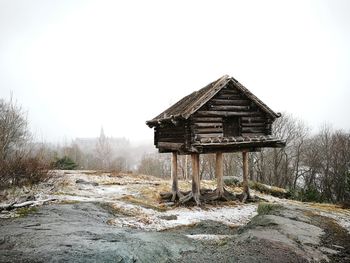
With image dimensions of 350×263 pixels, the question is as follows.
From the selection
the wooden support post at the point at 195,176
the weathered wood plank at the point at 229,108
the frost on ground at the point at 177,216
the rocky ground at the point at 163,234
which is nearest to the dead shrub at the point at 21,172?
the rocky ground at the point at 163,234

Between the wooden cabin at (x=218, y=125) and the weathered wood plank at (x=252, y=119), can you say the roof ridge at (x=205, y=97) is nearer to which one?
the wooden cabin at (x=218, y=125)

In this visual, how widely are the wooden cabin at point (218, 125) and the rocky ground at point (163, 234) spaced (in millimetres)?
2760

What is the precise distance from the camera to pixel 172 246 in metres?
7.20

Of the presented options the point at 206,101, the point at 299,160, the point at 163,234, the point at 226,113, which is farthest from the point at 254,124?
the point at 299,160

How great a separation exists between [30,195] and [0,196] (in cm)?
119

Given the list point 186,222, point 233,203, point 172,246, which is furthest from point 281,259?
point 233,203

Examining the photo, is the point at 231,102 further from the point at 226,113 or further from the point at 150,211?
the point at 150,211

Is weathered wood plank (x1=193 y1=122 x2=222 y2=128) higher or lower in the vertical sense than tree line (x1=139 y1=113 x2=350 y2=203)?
higher

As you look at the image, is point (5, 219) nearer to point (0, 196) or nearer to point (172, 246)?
point (0, 196)

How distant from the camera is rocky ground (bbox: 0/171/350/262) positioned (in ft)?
20.7

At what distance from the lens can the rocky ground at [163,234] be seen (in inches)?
249

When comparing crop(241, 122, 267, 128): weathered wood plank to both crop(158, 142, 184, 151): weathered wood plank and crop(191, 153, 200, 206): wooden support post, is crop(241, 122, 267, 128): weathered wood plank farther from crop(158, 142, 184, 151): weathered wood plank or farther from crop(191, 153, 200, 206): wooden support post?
crop(158, 142, 184, 151): weathered wood plank

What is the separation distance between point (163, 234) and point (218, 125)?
6930 mm

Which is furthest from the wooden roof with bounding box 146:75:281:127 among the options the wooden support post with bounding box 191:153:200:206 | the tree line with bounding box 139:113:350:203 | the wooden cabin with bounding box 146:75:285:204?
the tree line with bounding box 139:113:350:203
